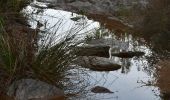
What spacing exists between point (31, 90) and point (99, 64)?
1816mm

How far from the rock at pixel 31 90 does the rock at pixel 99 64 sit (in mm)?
929

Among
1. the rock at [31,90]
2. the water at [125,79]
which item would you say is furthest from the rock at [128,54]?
the rock at [31,90]

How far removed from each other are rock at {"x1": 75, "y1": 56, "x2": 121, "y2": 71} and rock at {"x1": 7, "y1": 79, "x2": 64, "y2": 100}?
0.93m

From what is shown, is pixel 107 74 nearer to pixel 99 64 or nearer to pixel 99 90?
pixel 99 64

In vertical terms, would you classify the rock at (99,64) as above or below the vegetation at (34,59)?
below

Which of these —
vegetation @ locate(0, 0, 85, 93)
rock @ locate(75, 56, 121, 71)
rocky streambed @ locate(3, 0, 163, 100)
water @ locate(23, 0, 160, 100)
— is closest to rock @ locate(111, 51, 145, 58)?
rocky streambed @ locate(3, 0, 163, 100)

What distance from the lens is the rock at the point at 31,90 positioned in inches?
199

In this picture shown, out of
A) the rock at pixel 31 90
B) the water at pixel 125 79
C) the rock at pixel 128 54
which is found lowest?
the water at pixel 125 79

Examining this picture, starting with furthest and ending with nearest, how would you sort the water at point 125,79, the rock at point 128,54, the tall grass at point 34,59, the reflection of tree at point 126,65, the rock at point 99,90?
the rock at point 128,54 → the reflection of tree at point 126,65 → the rock at point 99,90 → the water at point 125,79 → the tall grass at point 34,59

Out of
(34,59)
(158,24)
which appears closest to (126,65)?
(34,59)

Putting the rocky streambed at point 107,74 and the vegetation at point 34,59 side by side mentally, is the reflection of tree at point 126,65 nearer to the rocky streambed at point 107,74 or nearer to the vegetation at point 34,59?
the rocky streambed at point 107,74

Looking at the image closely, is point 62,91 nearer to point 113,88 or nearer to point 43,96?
point 43,96

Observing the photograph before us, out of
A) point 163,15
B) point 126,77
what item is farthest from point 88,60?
point 163,15

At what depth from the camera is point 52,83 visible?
205 inches
